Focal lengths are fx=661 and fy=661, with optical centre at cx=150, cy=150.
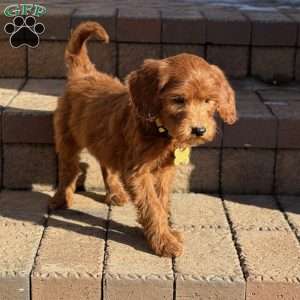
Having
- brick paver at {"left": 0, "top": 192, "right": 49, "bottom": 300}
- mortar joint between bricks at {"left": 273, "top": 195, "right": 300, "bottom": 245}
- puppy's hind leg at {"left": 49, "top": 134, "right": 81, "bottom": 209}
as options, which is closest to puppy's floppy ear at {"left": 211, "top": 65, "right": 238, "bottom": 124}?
mortar joint between bricks at {"left": 273, "top": 195, "right": 300, "bottom": 245}

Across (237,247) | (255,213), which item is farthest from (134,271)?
(255,213)

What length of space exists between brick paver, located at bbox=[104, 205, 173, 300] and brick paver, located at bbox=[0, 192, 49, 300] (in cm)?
43

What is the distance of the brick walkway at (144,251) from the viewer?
3395 millimetres

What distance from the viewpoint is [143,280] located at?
3.39 metres

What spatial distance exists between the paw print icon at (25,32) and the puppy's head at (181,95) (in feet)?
7.40

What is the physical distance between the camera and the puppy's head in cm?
335

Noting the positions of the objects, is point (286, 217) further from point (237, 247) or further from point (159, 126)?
point (159, 126)

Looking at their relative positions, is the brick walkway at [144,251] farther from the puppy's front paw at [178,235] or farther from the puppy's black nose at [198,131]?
the puppy's black nose at [198,131]

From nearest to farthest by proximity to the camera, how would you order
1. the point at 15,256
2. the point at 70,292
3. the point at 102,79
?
1. the point at 70,292
2. the point at 15,256
3. the point at 102,79

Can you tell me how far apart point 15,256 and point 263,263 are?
135 cm

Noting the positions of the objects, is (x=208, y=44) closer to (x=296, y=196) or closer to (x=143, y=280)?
(x=296, y=196)

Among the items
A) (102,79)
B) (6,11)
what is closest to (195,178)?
(102,79)

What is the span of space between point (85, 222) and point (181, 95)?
1.18 metres

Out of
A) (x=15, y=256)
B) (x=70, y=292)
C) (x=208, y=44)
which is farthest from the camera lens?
(x=208, y=44)
